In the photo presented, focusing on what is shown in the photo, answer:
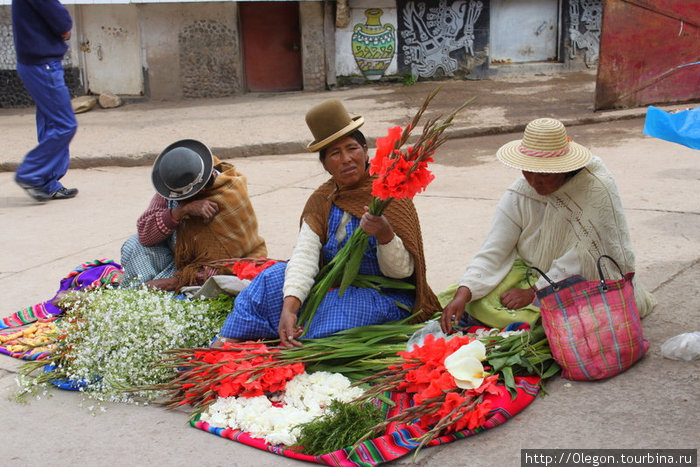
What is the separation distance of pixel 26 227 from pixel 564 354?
15.8 feet

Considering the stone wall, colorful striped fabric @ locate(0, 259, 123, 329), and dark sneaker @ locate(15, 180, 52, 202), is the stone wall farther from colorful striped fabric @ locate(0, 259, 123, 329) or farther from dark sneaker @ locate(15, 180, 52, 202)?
colorful striped fabric @ locate(0, 259, 123, 329)

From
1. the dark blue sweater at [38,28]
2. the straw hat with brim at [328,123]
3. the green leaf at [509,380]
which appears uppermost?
the dark blue sweater at [38,28]

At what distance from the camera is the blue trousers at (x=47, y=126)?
704 cm

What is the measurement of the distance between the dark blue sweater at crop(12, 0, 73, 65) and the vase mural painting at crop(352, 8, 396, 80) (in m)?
7.42

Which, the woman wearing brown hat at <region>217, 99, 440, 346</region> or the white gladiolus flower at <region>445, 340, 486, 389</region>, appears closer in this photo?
the white gladiolus flower at <region>445, 340, 486, 389</region>

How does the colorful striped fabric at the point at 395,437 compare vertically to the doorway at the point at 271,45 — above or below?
below

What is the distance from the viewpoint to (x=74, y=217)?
6.59m

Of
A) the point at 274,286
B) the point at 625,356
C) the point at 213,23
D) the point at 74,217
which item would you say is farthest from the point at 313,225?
the point at 213,23

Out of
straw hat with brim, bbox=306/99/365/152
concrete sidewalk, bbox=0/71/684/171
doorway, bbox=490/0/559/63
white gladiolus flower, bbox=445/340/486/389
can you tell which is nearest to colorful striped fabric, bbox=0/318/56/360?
straw hat with brim, bbox=306/99/365/152

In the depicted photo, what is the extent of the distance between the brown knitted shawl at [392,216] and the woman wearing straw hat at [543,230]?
0.57ft

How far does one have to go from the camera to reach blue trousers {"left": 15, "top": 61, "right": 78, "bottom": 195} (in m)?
7.04

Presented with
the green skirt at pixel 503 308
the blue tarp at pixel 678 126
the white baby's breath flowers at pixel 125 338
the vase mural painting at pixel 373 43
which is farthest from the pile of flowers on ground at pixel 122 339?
the vase mural painting at pixel 373 43

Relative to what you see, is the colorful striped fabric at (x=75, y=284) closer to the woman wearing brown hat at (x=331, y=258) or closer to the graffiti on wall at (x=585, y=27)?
the woman wearing brown hat at (x=331, y=258)

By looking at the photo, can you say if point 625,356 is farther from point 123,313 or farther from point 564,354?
point 123,313
